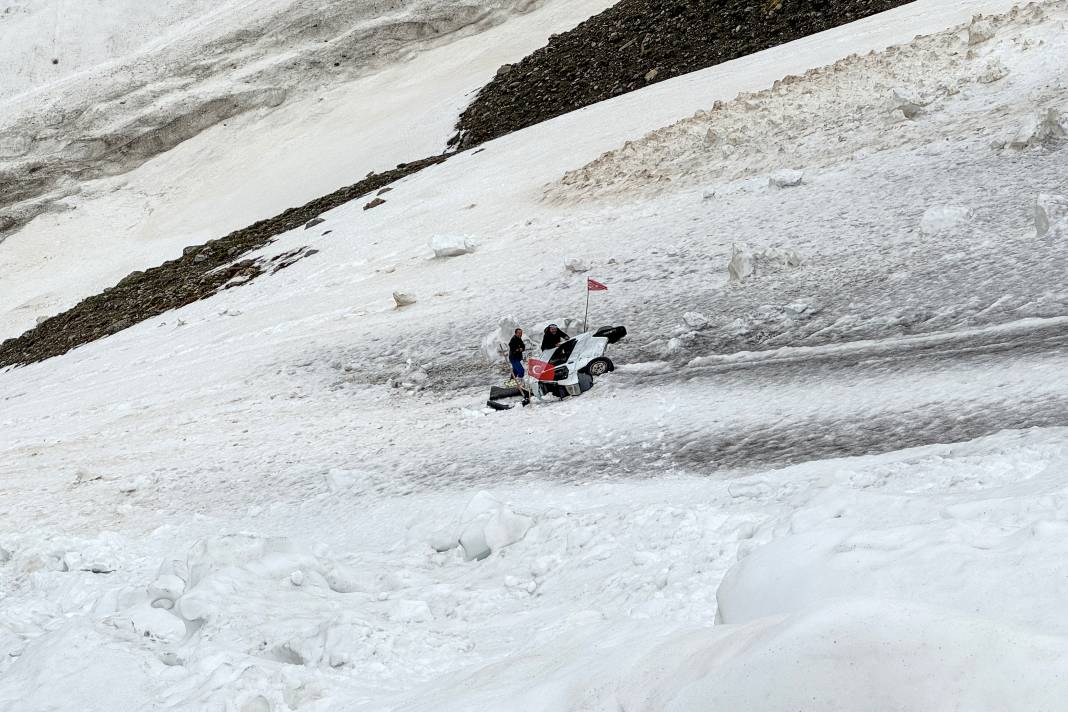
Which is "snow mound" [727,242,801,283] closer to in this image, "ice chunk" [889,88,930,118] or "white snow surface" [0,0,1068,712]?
"white snow surface" [0,0,1068,712]

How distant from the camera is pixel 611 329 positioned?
56.1 ft

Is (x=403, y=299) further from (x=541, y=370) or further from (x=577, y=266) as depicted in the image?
(x=541, y=370)

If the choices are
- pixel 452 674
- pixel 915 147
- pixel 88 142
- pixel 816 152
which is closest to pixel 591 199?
pixel 816 152

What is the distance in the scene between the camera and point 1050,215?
15.4 meters

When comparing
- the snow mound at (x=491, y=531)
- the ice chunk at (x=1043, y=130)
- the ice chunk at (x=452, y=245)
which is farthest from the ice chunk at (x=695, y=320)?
the ice chunk at (x=452, y=245)

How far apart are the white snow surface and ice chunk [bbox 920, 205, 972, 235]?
0.21 metres

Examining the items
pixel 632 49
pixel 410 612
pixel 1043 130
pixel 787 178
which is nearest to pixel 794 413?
pixel 410 612

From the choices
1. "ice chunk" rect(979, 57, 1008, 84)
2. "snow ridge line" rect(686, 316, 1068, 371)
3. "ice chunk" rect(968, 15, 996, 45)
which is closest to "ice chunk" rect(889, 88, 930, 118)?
"ice chunk" rect(979, 57, 1008, 84)

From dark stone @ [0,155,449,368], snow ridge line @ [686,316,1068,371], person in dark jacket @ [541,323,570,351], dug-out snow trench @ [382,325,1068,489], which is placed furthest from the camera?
dark stone @ [0,155,449,368]

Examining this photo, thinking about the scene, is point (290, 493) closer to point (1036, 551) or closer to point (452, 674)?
point (452, 674)

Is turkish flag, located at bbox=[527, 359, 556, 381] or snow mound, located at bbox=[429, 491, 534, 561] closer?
snow mound, located at bbox=[429, 491, 534, 561]

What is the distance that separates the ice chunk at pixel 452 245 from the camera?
973 inches

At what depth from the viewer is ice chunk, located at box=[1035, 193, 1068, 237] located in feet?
50.3

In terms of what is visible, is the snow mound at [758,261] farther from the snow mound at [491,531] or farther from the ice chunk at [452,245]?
the ice chunk at [452,245]
